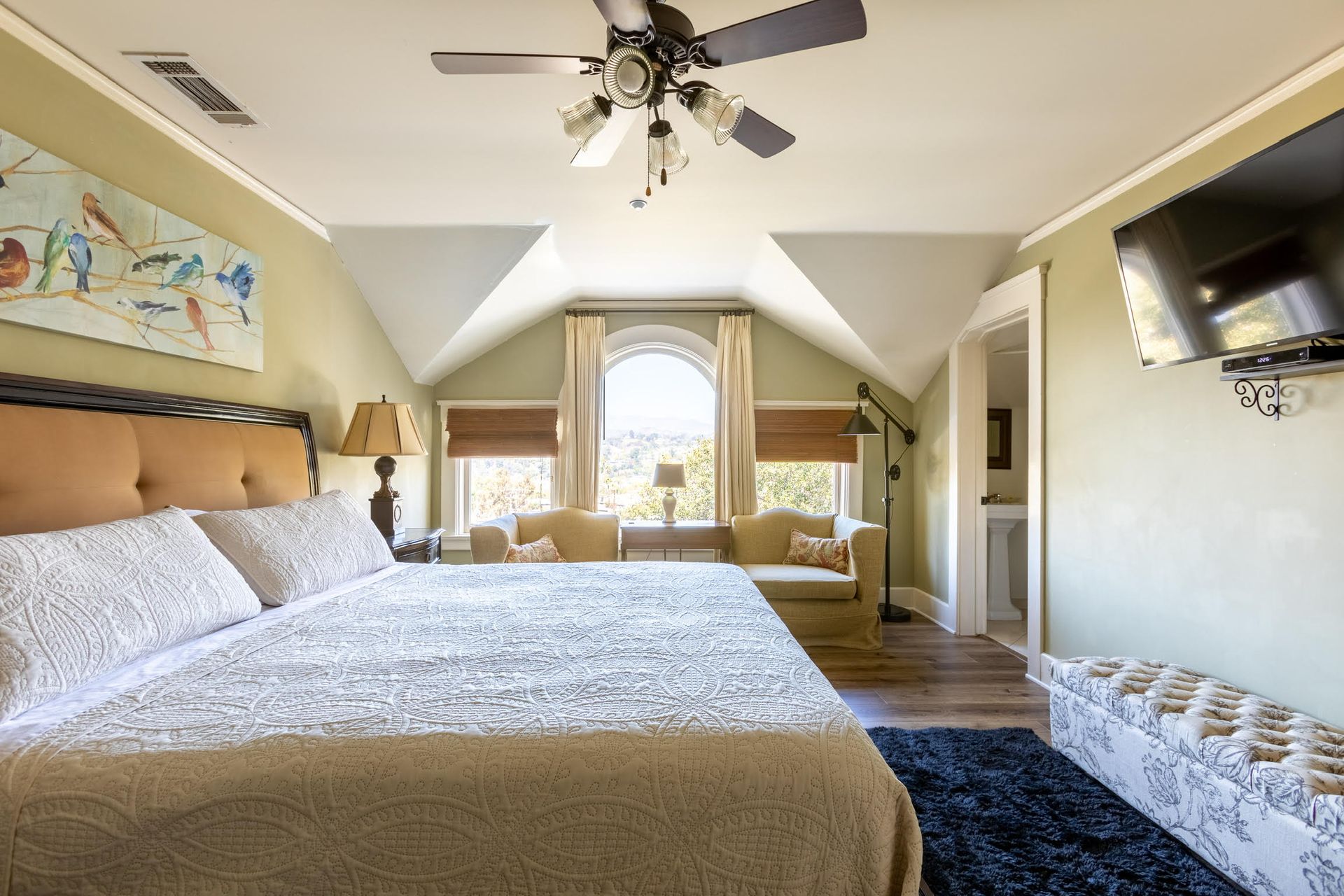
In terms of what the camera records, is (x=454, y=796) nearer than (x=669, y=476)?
Yes

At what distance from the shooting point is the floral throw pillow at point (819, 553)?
4188 millimetres

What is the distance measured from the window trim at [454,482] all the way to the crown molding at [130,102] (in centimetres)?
201

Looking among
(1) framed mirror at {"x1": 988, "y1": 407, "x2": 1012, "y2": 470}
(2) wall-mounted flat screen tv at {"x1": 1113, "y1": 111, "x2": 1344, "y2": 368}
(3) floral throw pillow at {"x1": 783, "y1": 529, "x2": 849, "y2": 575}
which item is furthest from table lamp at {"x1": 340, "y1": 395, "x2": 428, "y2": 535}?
(1) framed mirror at {"x1": 988, "y1": 407, "x2": 1012, "y2": 470}

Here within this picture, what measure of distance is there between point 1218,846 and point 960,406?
2.87 m

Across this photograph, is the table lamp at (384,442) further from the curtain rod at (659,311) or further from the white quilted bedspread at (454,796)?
the white quilted bedspread at (454,796)

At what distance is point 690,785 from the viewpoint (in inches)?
40.4

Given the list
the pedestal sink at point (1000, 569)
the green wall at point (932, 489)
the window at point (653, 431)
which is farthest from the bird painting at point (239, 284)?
the pedestal sink at point (1000, 569)

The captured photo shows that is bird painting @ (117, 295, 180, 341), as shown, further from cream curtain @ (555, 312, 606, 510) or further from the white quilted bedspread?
cream curtain @ (555, 312, 606, 510)

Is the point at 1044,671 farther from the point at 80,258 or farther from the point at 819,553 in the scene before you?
the point at 80,258

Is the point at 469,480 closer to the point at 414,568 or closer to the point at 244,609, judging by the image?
the point at 414,568

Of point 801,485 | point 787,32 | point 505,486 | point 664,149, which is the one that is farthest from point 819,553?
point 787,32

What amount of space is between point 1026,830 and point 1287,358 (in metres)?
1.70

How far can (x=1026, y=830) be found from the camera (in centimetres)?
200

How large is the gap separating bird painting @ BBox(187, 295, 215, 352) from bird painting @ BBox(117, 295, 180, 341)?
93 millimetres
